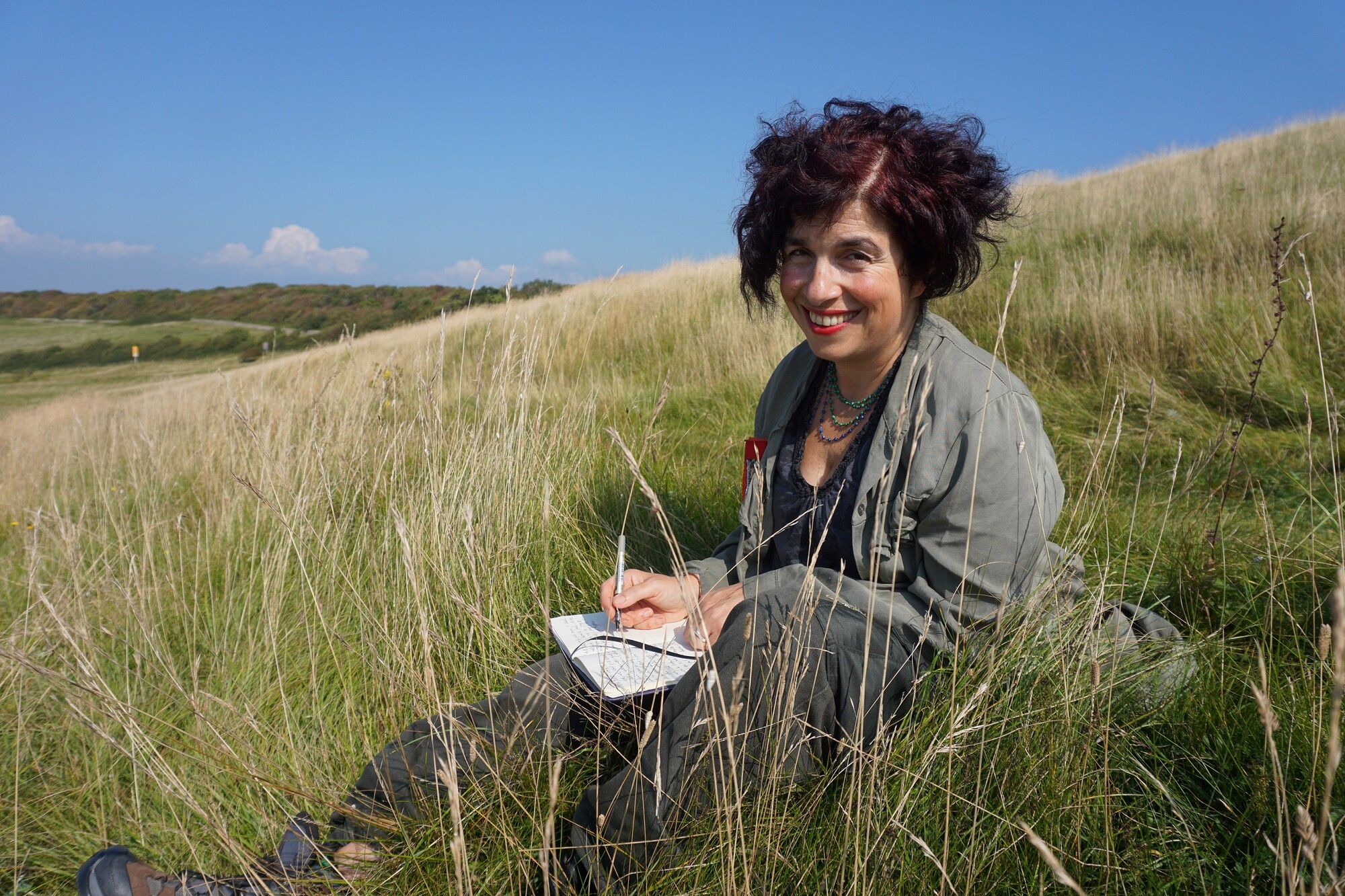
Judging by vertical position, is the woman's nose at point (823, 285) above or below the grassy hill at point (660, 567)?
above

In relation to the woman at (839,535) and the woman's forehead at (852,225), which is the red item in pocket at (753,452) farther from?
the woman's forehead at (852,225)

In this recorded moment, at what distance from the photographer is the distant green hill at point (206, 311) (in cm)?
2644

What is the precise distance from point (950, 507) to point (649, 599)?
0.77m

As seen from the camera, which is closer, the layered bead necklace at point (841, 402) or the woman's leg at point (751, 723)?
the woman's leg at point (751, 723)

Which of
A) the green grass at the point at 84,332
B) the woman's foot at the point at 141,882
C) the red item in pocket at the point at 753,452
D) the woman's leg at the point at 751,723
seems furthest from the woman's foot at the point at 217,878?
the green grass at the point at 84,332

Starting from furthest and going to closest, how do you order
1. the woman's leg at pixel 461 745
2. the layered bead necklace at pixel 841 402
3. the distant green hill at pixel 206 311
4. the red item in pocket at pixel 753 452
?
the distant green hill at pixel 206 311 < the red item in pocket at pixel 753 452 < the layered bead necklace at pixel 841 402 < the woman's leg at pixel 461 745

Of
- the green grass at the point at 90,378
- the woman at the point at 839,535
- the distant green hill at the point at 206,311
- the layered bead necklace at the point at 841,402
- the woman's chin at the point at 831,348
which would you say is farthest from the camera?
the distant green hill at the point at 206,311

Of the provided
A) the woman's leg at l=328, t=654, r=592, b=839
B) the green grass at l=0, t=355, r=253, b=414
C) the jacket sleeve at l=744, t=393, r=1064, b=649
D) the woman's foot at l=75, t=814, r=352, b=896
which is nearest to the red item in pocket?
the jacket sleeve at l=744, t=393, r=1064, b=649

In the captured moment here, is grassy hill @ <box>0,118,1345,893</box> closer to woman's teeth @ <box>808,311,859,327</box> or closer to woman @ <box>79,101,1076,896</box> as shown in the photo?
woman @ <box>79,101,1076,896</box>

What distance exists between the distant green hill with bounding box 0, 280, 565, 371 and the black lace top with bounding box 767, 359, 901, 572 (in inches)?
763

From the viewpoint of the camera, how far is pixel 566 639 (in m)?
1.90

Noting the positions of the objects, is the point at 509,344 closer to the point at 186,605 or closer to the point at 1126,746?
the point at 186,605

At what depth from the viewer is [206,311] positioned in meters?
37.4

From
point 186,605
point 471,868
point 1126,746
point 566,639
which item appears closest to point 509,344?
point 566,639
